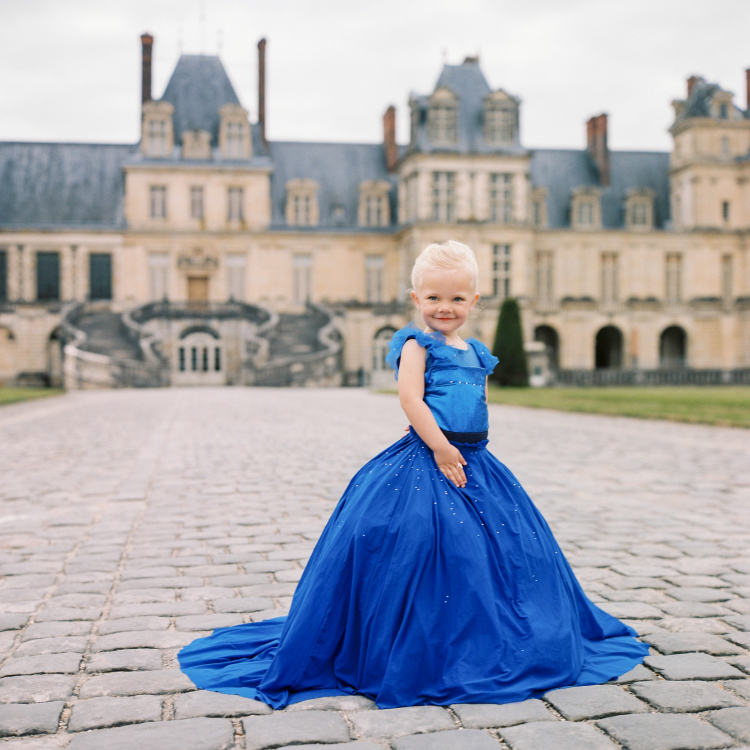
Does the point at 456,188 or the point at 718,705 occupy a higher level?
the point at 456,188

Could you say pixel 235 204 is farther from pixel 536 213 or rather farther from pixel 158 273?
pixel 536 213

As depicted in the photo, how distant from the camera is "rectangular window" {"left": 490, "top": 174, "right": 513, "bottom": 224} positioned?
3722cm

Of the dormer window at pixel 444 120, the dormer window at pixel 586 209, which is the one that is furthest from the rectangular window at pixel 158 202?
the dormer window at pixel 586 209

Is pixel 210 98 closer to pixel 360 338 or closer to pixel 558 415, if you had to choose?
pixel 360 338

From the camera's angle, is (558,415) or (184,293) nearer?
(558,415)

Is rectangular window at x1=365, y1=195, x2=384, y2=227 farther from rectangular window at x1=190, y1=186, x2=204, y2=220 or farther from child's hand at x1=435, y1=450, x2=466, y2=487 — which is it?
child's hand at x1=435, y1=450, x2=466, y2=487

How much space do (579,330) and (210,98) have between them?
20.0 meters

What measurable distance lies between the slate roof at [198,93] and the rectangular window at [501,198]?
12.5m

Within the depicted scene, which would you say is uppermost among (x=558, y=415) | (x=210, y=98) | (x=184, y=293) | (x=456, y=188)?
(x=210, y=98)

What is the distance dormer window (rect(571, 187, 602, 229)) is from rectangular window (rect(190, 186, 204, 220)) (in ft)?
56.2

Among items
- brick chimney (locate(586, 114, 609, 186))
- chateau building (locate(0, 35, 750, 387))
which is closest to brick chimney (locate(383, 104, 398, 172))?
chateau building (locate(0, 35, 750, 387))

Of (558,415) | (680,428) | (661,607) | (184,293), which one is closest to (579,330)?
(184,293)

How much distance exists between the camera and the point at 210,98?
3922cm

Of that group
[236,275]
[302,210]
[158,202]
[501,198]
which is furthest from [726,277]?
[158,202]
